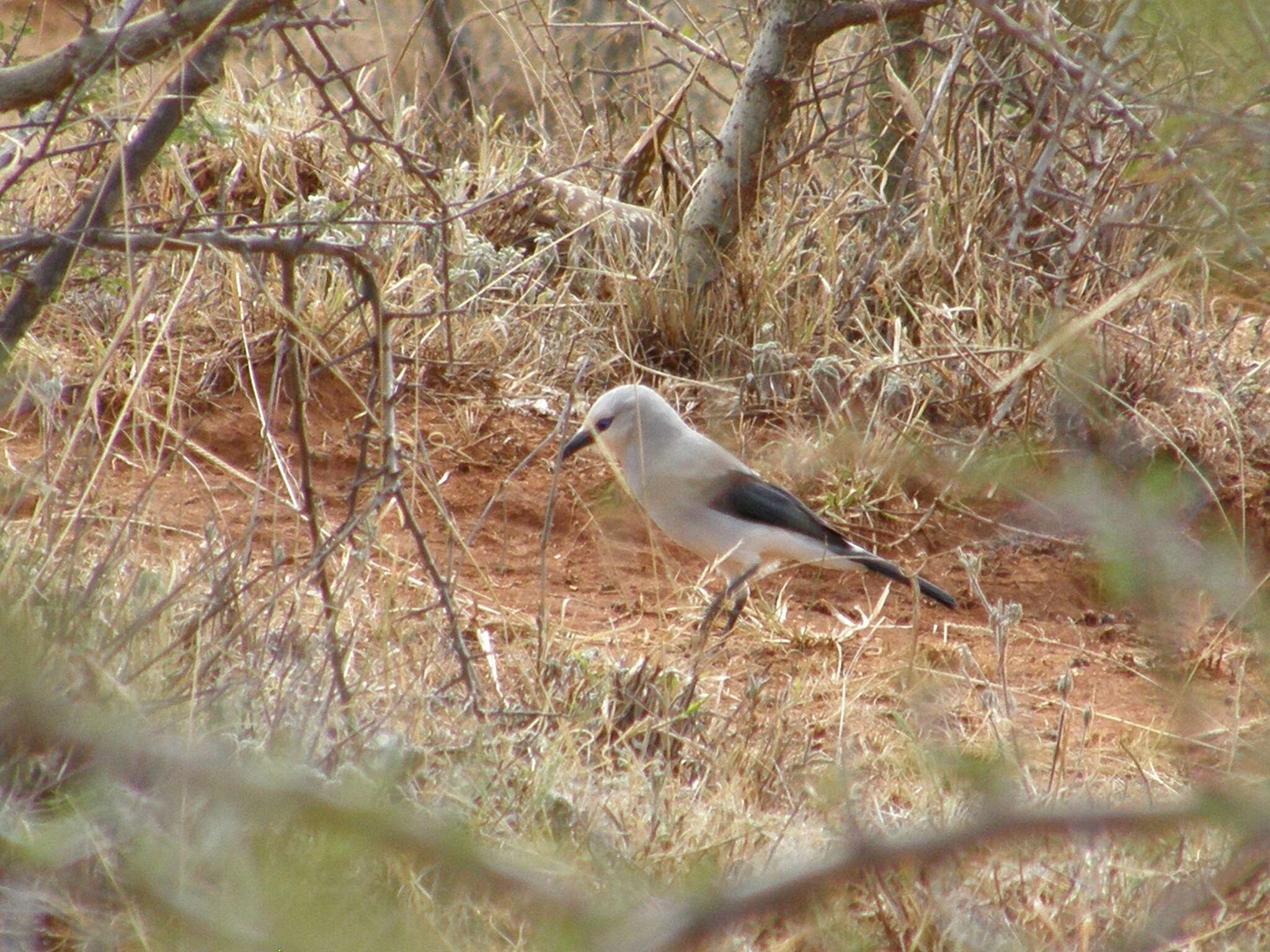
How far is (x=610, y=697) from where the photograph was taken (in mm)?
3377

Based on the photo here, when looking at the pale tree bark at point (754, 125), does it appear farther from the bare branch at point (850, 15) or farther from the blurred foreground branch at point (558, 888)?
the blurred foreground branch at point (558, 888)

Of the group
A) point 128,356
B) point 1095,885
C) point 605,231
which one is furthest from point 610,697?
point 605,231

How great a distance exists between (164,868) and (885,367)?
11.9ft

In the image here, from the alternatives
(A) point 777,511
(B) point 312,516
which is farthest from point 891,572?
(B) point 312,516

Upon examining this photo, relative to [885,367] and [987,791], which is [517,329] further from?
[987,791]

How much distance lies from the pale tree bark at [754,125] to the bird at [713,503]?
1.07 m

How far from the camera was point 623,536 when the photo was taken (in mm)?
5125

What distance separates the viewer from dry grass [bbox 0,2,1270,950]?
4.03 ft

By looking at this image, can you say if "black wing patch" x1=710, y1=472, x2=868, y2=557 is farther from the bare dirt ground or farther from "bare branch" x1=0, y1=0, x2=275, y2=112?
"bare branch" x1=0, y1=0, x2=275, y2=112

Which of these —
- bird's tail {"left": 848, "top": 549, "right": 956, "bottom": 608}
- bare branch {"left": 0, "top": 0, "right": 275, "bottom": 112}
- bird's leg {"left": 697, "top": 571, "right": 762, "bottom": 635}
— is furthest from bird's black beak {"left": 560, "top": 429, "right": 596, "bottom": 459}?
bare branch {"left": 0, "top": 0, "right": 275, "bottom": 112}

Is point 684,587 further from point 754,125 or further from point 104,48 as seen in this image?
point 754,125

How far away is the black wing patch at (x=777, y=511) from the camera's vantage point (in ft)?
15.2

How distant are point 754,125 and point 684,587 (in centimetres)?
241

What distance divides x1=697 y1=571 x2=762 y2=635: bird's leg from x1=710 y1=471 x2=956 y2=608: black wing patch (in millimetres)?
164
